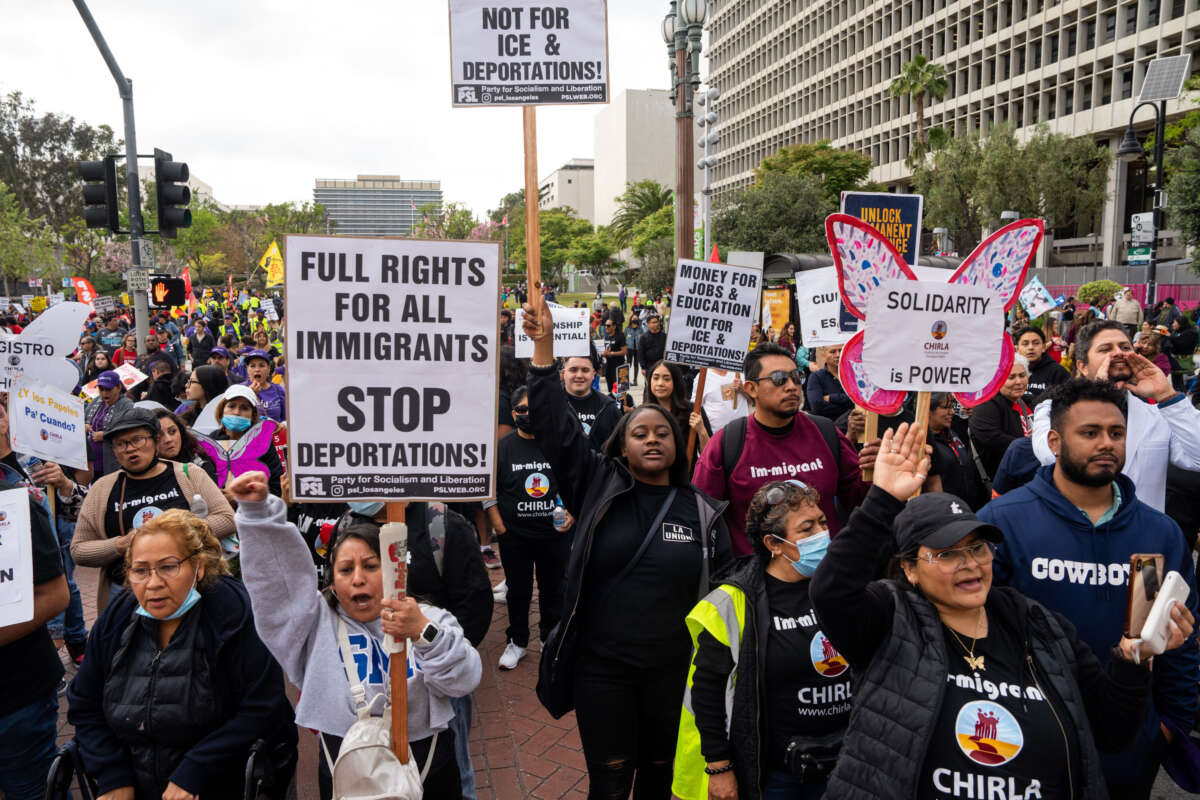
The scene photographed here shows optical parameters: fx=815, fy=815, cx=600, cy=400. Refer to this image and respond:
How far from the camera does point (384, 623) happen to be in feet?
8.13

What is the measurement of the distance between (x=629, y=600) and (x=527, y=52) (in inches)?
106

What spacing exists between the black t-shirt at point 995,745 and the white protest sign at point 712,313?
12.2ft

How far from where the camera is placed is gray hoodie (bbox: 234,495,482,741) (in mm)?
2645

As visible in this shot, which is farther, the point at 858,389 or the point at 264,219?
the point at 264,219

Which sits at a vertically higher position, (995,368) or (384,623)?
(995,368)


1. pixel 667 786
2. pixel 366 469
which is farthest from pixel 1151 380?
pixel 366 469

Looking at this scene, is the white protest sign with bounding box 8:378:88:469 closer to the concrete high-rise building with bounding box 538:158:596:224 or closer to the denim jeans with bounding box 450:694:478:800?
the denim jeans with bounding box 450:694:478:800

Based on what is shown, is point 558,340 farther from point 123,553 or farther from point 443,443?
point 443,443

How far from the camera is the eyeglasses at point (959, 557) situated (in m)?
2.36

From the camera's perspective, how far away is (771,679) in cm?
284

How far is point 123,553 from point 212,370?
367 cm

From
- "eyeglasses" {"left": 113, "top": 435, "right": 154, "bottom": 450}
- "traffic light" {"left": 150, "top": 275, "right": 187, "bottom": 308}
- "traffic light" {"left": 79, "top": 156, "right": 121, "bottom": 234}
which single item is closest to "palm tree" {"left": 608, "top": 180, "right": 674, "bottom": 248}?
"traffic light" {"left": 150, "top": 275, "right": 187, "bottom": 308}

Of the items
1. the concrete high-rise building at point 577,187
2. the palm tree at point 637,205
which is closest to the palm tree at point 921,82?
the palm tree at point 637,205

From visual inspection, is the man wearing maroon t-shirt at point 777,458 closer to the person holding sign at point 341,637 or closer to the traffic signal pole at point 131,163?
the person holding sign at point 341,637
